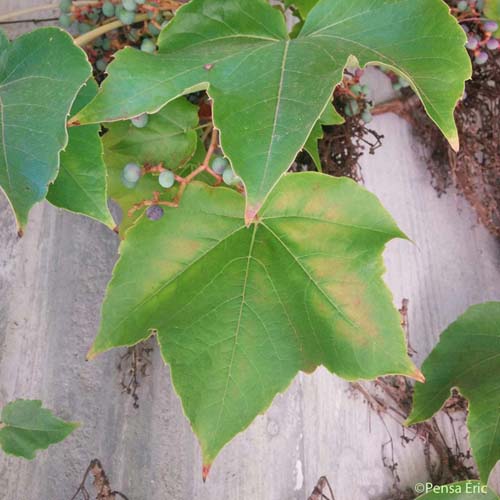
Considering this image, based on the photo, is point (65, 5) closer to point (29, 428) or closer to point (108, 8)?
point (108, 8)

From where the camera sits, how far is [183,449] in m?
0.64

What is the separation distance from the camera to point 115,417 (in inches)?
24.4

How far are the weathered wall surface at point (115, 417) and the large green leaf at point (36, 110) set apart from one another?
0.22m

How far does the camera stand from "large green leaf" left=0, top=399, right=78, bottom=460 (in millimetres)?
521

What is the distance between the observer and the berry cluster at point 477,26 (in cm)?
66

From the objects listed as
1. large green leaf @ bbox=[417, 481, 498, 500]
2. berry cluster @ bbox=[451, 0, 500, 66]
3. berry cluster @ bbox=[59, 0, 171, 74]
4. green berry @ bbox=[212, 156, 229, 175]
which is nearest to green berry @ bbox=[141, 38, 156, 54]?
berry cluster @ bbox=[59, 0, 171, 74]

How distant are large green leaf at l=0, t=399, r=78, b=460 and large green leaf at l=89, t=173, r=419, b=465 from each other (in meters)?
0.12

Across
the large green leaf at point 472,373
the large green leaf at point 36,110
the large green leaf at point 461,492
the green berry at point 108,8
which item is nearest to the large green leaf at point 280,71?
the large green leaf at point 36,110

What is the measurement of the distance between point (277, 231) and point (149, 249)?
117mm

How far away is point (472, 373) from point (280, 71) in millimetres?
467

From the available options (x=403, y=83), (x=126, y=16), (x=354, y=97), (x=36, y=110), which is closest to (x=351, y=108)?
(x=354, y=97)

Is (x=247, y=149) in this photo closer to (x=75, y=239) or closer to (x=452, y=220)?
(x=75, y=239)

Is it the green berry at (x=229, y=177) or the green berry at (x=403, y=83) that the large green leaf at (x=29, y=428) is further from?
the green berry at (x=403, y=83)

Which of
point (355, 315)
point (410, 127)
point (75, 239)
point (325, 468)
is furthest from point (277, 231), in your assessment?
point (410, 127)
